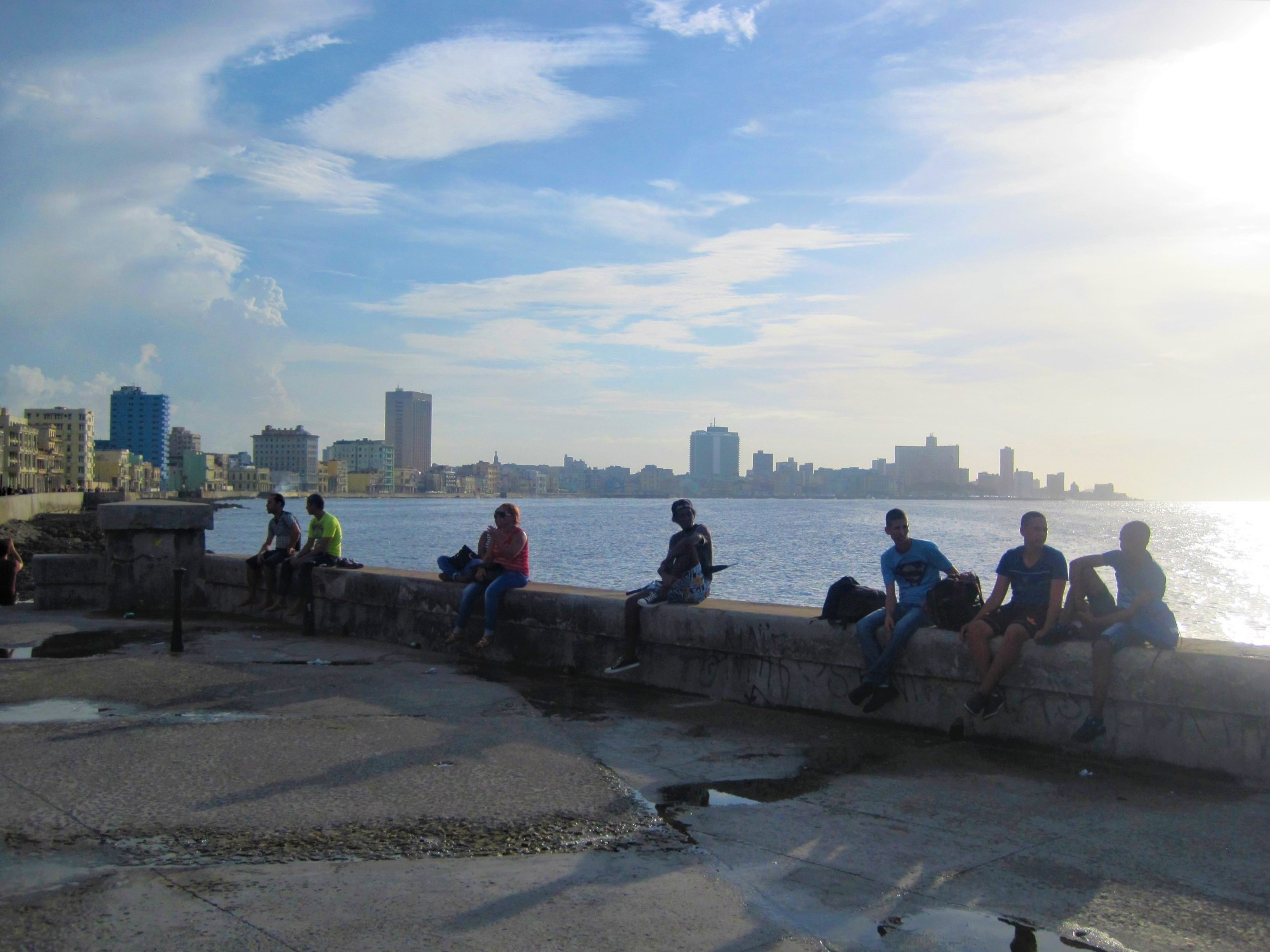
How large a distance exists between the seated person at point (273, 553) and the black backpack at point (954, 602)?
850 cm

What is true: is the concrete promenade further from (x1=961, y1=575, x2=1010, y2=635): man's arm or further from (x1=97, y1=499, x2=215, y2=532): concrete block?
(x1=97, y1=499, x2=215, y2=532): concrete block

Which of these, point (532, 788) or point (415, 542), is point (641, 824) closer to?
point (532, 788)

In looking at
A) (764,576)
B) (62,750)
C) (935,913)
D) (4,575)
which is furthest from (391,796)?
(764,576)

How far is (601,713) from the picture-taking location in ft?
24.4

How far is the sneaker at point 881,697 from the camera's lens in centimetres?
693

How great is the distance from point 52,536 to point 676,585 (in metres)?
57.6

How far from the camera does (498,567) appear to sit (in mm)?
10086

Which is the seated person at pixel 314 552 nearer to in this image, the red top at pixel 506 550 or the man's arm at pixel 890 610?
the red top at pixel 506 550

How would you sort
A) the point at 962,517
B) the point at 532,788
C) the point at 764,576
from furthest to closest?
the point at 962,517
the point at 764,576
the point at 532,788

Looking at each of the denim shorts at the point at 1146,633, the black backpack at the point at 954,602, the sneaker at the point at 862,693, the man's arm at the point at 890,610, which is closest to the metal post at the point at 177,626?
the sneaker at the point at 862,693

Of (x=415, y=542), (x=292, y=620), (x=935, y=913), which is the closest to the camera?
(x=935, y=913)

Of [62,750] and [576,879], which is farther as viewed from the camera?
[62,750]

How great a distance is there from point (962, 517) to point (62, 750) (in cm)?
14746

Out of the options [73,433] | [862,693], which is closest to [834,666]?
Result: [862,693]
